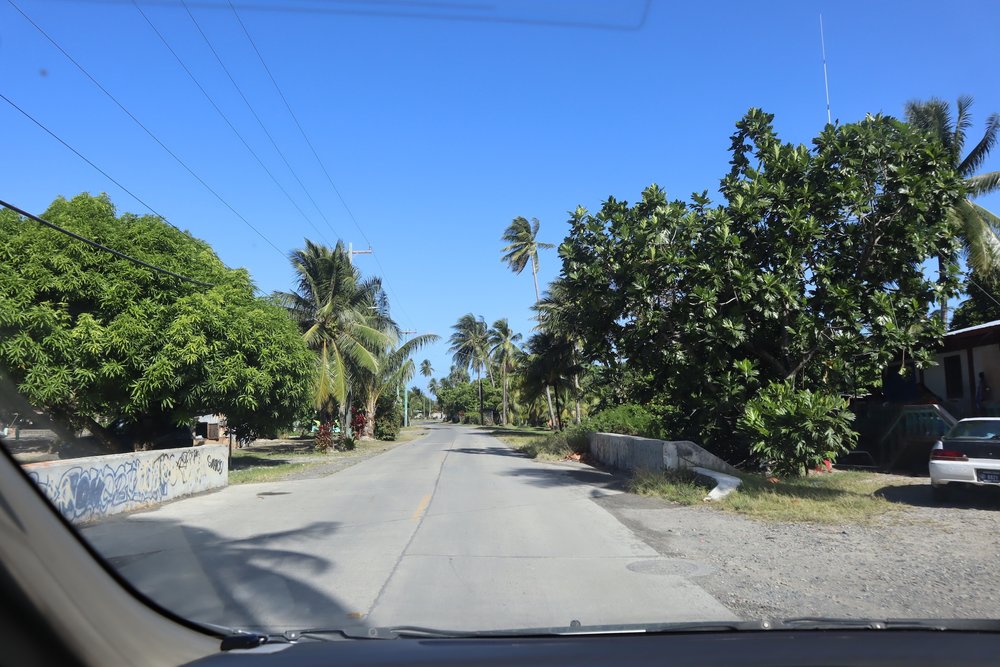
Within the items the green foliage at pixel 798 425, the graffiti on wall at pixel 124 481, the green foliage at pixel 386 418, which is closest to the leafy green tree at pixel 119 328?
the graffiti on wall at pixel 124 481

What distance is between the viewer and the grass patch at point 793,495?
1159 cm

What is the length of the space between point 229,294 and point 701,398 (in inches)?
571

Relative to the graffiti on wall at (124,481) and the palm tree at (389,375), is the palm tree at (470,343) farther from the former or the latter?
the graffiti on wall at (124,481)

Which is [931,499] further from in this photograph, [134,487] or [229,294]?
[229,294]

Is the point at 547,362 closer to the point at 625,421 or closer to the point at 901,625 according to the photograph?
the point at 625,421

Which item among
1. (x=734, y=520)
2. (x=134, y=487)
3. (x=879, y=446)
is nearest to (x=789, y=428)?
(x=734, y=520)

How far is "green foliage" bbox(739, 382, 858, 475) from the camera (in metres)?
13.3

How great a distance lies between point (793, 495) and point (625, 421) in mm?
16234

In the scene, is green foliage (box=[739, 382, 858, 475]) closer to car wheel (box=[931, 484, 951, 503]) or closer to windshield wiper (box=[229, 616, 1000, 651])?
car wheel (box=[931, 484, 951, 503])

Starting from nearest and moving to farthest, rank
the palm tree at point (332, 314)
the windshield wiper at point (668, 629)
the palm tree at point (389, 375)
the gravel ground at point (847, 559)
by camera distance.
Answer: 1. the windshield wiper at point (668, 629)
2. the gravel ground at point (847, 559)
3. the palm tree at point (332, 314)
4. the palm tree at point (389, 375)

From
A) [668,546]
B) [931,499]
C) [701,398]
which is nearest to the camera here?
[668,546]

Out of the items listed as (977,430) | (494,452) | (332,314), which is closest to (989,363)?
(977,430)

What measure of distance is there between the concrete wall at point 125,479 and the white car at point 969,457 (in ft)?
45.6

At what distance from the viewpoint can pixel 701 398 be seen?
1658 centimetres
